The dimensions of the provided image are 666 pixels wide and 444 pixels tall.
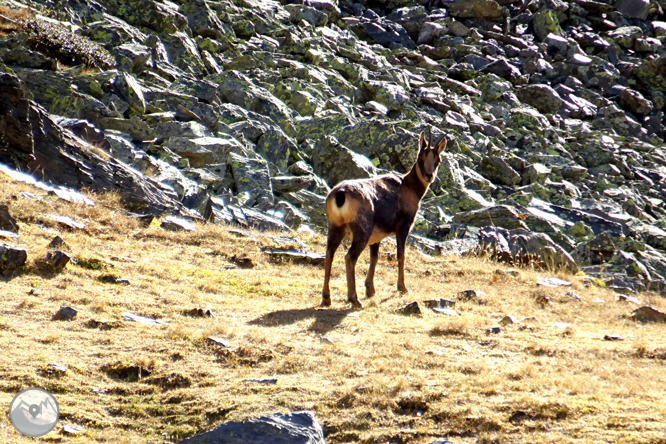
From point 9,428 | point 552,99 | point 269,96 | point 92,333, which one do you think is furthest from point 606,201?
point 9,428

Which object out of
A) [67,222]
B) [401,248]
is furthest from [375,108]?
[67,222]

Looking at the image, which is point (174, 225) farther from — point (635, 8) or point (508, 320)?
point (635, 8)

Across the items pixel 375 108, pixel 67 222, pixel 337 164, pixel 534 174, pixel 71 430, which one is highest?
pixel 375 108

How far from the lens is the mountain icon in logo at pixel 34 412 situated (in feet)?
18.7

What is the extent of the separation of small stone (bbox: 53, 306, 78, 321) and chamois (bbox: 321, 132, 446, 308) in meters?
4.25

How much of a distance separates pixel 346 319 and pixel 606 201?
76.9 ft

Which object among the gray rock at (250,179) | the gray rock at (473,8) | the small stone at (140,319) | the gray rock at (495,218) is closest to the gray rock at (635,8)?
the gray rock at (473,8)

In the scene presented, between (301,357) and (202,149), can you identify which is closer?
(301,357)

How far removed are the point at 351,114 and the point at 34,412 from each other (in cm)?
2560

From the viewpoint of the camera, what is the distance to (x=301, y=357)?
313 inches

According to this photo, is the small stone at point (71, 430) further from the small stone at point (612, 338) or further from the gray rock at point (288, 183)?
the gray rock at point (288, 183)

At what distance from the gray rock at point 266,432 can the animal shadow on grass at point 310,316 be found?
140 inches

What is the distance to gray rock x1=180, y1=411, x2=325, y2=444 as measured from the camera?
5.43 m

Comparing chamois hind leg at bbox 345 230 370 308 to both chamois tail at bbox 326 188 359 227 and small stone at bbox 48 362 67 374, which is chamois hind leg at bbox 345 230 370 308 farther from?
small stone at bbox 48 362 67 374
